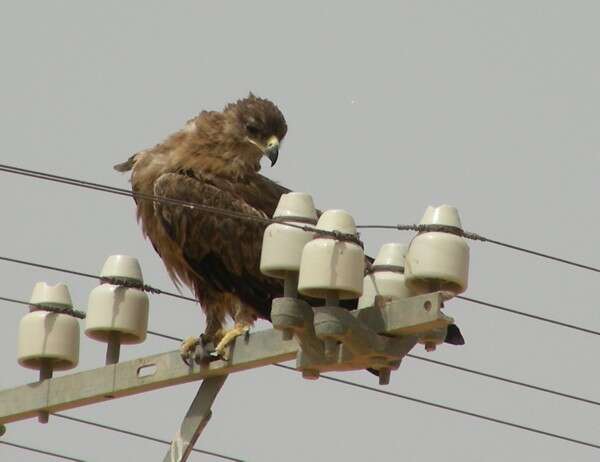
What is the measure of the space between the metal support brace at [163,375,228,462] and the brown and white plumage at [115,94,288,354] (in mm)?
2157

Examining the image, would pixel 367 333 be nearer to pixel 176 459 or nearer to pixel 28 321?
pixel 176 459

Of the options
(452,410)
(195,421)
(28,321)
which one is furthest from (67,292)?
(452,410)

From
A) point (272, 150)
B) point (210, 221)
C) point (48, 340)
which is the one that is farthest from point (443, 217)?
point (272, 150)

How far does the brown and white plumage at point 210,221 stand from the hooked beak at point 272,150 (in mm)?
259

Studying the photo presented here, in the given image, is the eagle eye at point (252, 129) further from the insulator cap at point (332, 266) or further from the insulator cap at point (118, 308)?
the insulator cap at point (332, 266)

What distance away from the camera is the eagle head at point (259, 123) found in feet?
43.3

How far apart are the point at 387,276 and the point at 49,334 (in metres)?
1.97

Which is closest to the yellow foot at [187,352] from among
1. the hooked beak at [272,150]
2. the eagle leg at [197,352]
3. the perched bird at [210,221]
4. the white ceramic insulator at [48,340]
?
the eagle leg at [197,352]

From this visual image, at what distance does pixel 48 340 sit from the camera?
1035 centimetres

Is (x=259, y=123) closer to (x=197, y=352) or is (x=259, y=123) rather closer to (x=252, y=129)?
(x=252, y=129)

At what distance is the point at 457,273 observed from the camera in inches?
344

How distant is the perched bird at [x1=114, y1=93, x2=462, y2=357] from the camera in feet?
40.0

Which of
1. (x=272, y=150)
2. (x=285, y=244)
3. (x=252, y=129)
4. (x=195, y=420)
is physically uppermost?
(x=252, y=129)

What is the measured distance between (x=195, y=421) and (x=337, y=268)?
4.31ft
